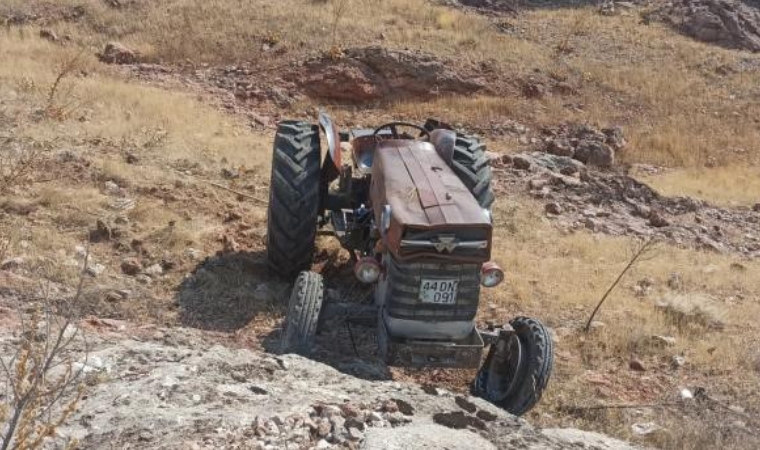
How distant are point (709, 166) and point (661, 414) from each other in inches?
477

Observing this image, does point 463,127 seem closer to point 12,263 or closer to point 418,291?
point 12,263

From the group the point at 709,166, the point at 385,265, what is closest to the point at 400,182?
the point at 385,265

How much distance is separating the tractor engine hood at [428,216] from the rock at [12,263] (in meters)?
2.94

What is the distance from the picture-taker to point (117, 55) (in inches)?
644

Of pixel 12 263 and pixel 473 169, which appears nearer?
pixel 12 263

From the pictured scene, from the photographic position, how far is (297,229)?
6930 millimetres

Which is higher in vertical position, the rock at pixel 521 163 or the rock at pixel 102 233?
the rock at pixel 102 233

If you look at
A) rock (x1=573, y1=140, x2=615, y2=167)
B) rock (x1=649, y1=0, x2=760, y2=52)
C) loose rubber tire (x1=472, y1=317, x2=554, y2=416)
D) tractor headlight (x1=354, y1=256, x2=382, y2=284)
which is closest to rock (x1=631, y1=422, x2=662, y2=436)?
loose rubber tire (x1=472, y1=317, x2=554, y2=416)

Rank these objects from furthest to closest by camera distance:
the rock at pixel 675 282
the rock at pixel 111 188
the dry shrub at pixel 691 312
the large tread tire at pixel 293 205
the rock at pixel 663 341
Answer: the rock at pixel 675 282
the rock at pixel 111 188
the dry shrub at pixel 691 312
the rock at pixel 663 341
the large tread tire at pixel 293 205

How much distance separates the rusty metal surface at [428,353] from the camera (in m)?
5.37

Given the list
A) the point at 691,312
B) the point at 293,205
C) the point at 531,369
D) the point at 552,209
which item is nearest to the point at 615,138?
the point at 552,209

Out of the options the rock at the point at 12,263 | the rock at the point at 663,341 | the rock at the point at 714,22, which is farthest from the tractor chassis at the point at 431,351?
the rock at the point at 714,22

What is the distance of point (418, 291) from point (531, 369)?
0.96 m

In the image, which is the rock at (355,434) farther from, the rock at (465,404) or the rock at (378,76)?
the rock at (378,76)
